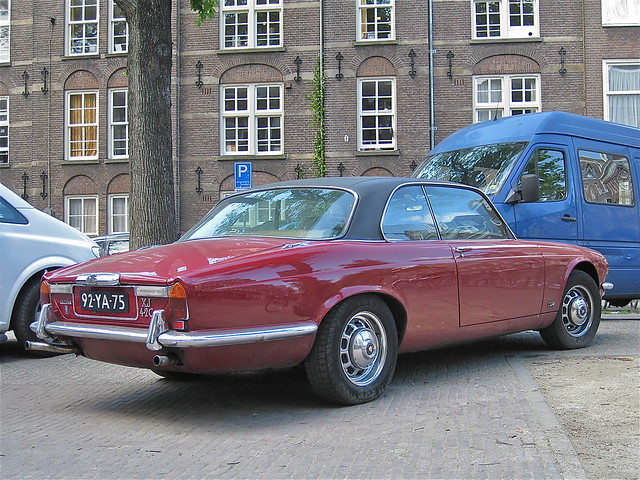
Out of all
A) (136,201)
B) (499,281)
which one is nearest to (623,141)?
(499,281)

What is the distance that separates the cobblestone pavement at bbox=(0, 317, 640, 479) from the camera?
3.64 meters

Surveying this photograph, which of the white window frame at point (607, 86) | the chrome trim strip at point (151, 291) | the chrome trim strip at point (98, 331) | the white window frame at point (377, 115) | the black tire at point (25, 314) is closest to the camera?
the chrome trim strip at point (151, 291)

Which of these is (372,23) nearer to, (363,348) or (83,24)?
(83,24)

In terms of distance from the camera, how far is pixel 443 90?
23.4 m

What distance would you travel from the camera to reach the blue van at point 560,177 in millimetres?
8625

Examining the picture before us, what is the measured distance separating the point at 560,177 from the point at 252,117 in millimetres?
16306

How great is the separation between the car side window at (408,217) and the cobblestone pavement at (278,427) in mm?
1129

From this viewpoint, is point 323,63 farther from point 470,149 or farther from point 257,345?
point 257,345

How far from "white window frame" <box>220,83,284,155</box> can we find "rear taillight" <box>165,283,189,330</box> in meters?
20.2

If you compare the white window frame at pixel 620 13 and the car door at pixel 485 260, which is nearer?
the car door at pixel 485 260

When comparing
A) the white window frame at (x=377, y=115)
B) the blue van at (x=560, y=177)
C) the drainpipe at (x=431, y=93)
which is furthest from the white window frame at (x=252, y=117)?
the blue van at (x=560, y=177)

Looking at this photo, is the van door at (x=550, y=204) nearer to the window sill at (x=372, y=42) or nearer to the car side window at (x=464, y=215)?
the car side window at (x=464, y=215)

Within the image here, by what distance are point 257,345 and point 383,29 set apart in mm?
21079

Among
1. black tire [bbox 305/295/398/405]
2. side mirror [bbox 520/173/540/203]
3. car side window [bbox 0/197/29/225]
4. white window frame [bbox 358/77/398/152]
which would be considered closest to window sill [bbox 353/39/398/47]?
white window frame [bbox 358/77/398/152]
